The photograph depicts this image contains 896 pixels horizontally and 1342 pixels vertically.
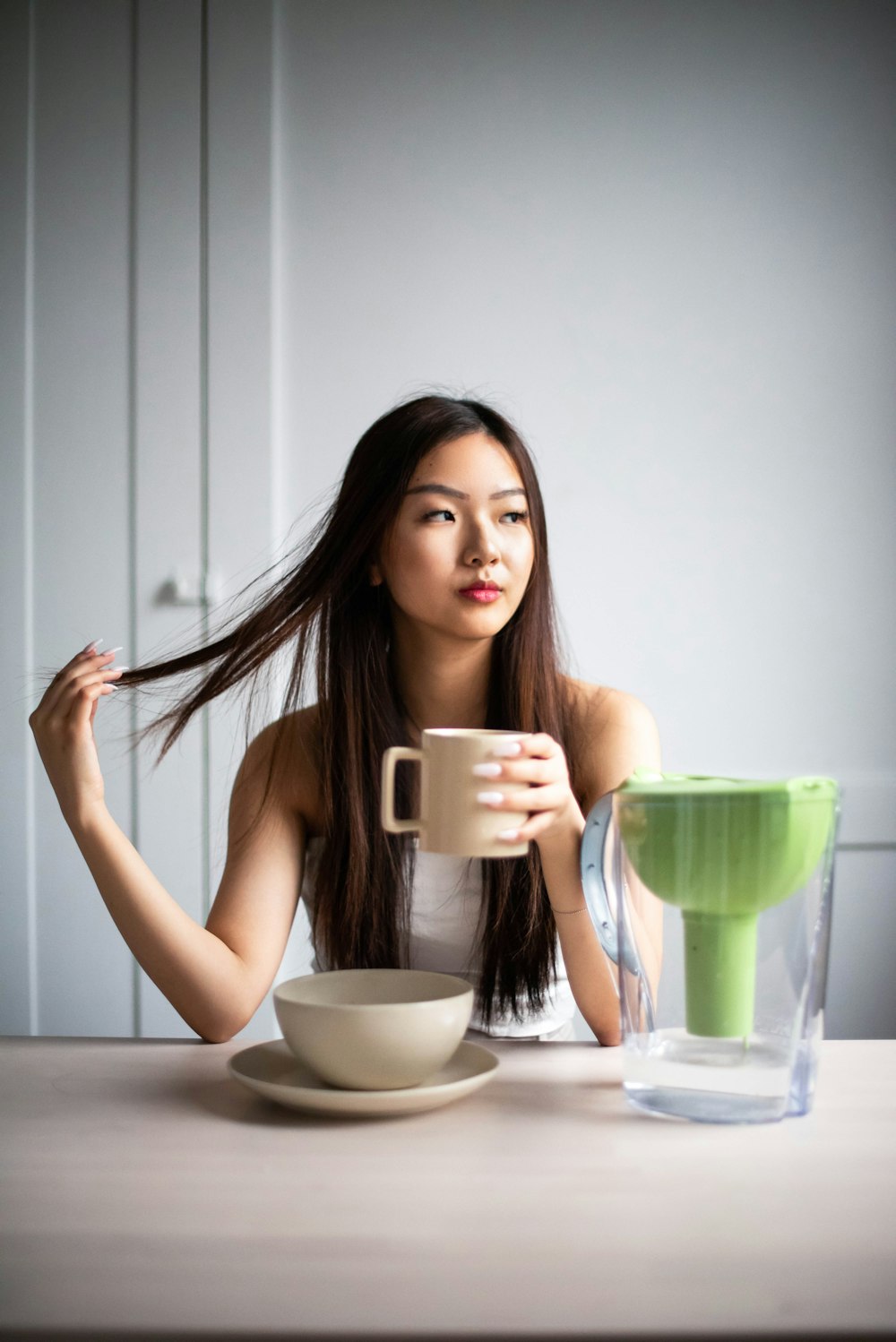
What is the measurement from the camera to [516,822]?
780 millimetres

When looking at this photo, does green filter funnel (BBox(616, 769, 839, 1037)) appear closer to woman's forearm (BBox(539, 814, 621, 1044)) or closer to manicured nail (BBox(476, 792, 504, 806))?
manicured nail (BBox(476, 792, 504, 806))

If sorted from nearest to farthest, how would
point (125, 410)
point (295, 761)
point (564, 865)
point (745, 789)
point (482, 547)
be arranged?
point (745, 789) → point (564, 865) → point (482, 547) → point (295, 761) → point (125, 410)

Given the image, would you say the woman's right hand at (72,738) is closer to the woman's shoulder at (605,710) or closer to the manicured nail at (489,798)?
the manicured nail at (489,798)

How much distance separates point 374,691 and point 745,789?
75cm

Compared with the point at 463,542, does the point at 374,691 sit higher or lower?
lower

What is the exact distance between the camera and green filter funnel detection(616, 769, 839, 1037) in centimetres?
67

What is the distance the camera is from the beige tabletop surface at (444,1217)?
1.50ft

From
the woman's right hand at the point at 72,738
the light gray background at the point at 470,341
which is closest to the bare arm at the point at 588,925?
the woman's right hand at the point at 72,738

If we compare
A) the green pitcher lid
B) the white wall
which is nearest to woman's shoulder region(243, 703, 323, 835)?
the green pitcher lid

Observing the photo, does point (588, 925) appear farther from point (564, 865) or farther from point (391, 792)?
point (391, 792)

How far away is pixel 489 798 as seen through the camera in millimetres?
755

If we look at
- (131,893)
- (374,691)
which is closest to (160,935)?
(131,893)

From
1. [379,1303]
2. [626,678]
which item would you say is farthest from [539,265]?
[379,1303]

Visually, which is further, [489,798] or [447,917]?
[447,917]
